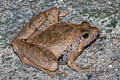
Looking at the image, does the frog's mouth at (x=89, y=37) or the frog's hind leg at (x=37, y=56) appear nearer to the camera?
the frog's hind leg at (x=37, y=56)

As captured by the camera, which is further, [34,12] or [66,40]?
[34,12]

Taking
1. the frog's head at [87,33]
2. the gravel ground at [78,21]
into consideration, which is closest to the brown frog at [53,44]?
the frog's head at [87,33]

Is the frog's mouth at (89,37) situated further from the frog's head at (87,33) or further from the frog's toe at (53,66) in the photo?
the frog's toe at (53,66)

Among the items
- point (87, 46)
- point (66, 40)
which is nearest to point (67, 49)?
point (66, 40)

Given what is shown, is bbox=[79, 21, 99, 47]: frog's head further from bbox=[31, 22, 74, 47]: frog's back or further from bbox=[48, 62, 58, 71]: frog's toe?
bbox=[48, 62, 58, 71]: frog's toe

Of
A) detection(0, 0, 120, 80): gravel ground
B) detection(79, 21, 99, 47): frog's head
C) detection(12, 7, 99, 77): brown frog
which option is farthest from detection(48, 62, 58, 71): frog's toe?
detection(79, 21, 99, 47): frog's head

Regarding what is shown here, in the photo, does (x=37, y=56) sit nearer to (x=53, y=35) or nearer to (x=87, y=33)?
(x=53, y=35)

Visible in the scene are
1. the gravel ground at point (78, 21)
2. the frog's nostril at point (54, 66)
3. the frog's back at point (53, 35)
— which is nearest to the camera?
the frog's nostril at point (54, 66)

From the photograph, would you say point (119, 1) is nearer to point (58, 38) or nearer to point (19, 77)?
point (58, 38)
